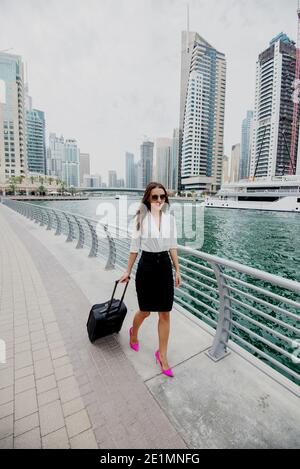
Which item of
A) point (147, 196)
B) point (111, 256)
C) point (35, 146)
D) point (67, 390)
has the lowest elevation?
point (67, 390)

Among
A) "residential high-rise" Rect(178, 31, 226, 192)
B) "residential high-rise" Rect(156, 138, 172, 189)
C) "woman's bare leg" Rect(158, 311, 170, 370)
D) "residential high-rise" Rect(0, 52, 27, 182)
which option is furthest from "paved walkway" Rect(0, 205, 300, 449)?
"residential high-rise" Rect(156, 138, 172, 189)

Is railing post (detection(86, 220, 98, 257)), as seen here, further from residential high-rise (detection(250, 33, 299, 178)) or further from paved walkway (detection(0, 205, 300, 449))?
residential high-rise (detection(250, 33, 299, 178))

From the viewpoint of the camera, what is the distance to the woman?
6.86ft

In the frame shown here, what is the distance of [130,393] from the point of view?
1957mm

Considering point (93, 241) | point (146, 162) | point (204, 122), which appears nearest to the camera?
point (93, 241)

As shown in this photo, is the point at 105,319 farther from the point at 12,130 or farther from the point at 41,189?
the point at 12,130

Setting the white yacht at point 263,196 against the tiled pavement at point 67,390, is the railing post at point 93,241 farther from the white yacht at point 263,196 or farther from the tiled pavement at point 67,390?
the white yacht at point 263,196

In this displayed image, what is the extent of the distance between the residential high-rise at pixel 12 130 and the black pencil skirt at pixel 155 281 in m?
101

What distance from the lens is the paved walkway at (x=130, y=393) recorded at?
5.27ft

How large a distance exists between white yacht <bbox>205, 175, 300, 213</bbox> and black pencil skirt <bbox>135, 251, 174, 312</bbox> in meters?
48.6

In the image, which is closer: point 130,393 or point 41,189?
point 130,393

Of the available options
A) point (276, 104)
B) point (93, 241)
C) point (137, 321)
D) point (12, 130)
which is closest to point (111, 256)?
point (93, 241)

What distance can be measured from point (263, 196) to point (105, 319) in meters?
53.0

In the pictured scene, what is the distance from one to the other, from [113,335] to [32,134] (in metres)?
164
